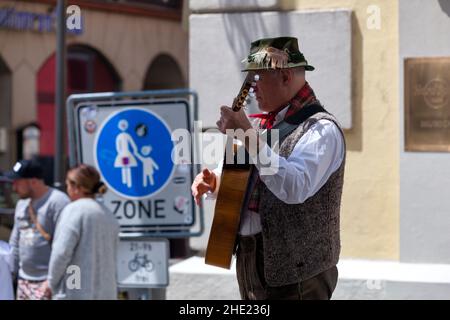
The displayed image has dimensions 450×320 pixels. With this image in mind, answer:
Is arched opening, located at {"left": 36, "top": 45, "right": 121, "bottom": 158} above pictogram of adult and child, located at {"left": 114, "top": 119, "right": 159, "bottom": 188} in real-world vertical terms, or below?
above

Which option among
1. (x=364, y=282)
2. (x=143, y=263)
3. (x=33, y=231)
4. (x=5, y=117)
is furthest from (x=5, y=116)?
(x=364, y=282)

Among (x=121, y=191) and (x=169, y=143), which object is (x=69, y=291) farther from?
(x=169, y=143)

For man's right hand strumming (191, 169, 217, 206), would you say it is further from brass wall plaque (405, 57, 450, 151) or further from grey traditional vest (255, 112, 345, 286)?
brass wall plaque (405, 57, 450, 151)

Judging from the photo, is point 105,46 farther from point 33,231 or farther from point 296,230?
point 296,230

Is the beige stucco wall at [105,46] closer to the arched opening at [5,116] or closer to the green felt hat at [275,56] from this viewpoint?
the arched opening at [5,116]

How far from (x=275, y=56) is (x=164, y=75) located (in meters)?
18.5

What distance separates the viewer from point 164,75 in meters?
21.9

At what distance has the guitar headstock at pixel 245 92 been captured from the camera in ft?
11.2

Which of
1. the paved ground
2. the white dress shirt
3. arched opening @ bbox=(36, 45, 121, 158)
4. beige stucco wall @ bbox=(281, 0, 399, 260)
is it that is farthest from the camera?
arched opening @ bbox=(36, 45, 121, 158)

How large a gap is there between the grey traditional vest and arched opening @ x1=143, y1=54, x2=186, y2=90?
713 inches

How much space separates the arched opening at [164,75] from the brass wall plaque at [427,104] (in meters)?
15.7

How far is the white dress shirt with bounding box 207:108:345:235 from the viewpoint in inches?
128

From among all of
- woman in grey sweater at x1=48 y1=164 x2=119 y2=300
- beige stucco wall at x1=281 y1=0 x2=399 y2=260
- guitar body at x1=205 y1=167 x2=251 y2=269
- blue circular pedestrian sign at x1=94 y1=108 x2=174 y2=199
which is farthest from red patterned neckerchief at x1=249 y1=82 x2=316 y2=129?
woman in grey sweater at x1=48 y1=164 x2=119 y2=300
